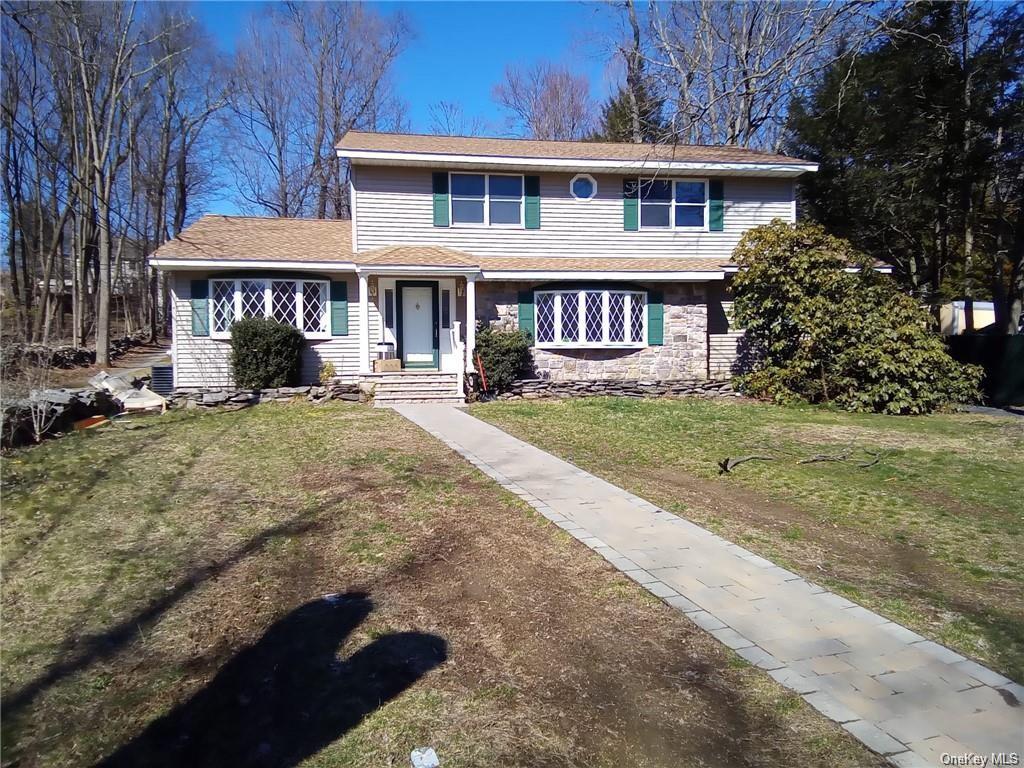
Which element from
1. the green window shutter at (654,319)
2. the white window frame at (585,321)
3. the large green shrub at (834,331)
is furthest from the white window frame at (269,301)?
the large green shrub at (834,331)

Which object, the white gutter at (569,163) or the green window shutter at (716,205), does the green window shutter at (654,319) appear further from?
the white gutter at (569,163)

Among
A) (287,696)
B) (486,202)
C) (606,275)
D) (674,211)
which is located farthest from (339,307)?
(287,696)

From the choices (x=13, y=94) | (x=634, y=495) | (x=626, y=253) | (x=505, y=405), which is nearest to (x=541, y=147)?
(x=626, y=253)

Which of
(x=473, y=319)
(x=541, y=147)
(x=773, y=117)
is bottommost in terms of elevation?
(x=473, y=319)

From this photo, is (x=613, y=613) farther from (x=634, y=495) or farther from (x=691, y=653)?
(x=634, y=495)

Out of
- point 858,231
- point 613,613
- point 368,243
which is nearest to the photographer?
point 613,613

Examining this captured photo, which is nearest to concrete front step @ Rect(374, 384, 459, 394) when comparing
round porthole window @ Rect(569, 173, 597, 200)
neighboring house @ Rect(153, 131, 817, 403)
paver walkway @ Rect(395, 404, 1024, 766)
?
neighboring house @ Rect(153, 131, 817, 403)

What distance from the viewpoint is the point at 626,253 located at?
16.8m

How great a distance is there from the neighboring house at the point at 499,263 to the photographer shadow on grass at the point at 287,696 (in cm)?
1073

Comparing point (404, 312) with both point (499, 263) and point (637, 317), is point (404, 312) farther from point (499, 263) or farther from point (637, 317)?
point (637, 317)

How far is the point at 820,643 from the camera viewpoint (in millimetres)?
3727

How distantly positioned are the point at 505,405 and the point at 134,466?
23.7 ft

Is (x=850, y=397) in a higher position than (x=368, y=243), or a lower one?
lower

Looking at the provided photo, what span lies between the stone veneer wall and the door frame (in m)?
1.18
